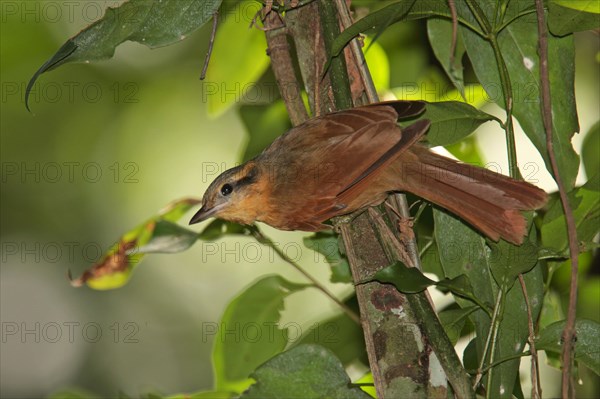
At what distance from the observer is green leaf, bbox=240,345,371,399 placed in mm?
1908

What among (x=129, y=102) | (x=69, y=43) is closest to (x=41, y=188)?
(x=129, y=102)

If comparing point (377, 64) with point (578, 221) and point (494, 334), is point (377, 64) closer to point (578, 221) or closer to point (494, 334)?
point (578, 221)

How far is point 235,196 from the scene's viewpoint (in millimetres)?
3020

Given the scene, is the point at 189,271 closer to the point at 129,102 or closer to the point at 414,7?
the point at 129,102

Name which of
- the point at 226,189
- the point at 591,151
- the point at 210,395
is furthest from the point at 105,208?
the point at 591,151

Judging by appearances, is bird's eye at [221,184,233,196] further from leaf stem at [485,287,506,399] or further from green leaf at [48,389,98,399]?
leaf stem at [485,287,506,399]

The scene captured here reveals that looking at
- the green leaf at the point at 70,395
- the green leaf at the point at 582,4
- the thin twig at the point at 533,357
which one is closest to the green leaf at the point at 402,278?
the thin twig at the point at 533,357

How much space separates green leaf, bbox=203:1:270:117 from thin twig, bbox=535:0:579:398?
1.17 metres

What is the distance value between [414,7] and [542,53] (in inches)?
14.3

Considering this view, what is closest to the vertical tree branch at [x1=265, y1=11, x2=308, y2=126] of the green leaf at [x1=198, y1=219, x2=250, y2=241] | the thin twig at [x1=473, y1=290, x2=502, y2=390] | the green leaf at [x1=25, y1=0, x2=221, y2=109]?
the green leaf at [x1=25, y1=0, x2=221, y2=109]

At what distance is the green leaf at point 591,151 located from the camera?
8.31ft

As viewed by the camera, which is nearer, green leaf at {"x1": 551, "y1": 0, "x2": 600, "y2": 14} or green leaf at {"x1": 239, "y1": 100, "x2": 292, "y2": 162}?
green leaf at {"x1": 551, "y1": 0, "x2": 600, "y2": 14}

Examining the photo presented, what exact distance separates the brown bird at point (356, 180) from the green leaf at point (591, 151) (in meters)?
0.38

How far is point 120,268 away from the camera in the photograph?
2.75 m
